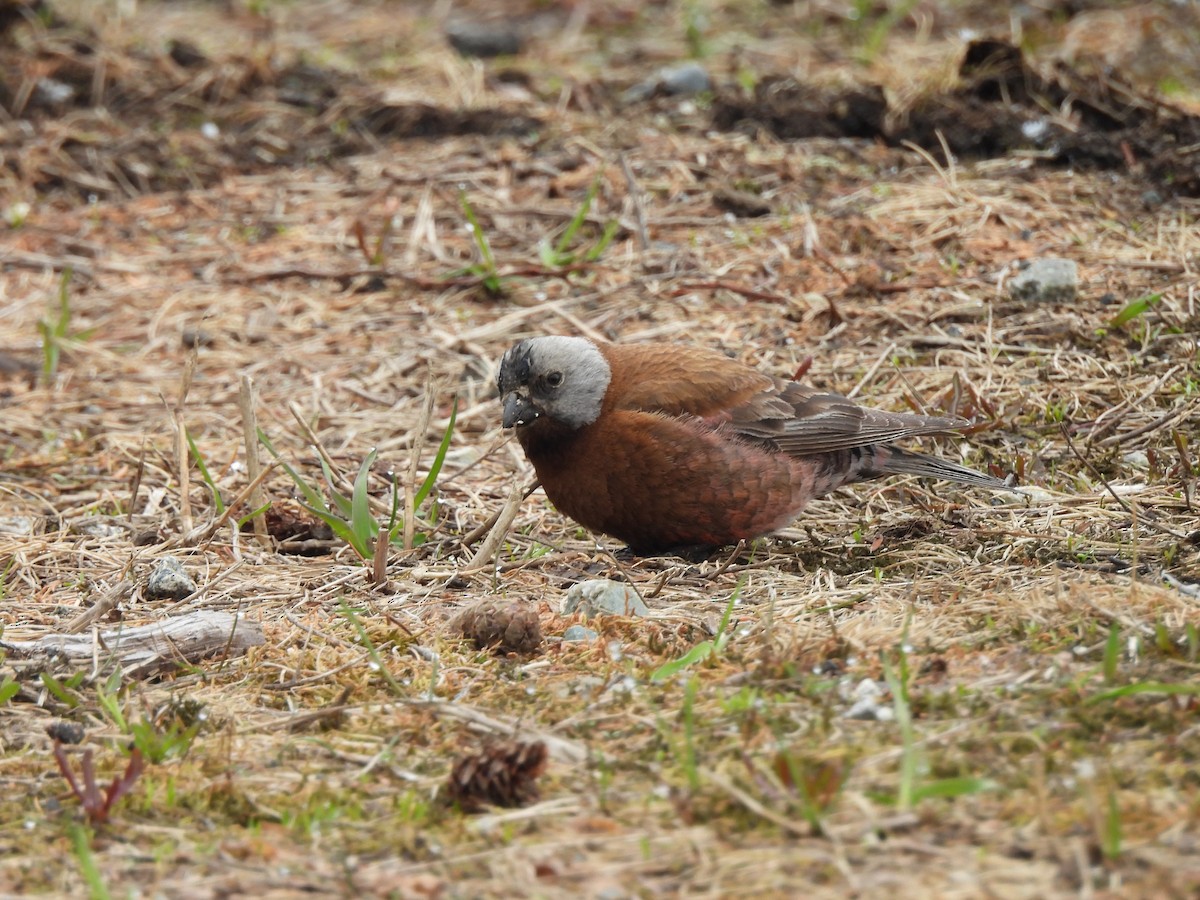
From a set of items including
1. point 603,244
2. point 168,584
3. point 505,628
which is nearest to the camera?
point 505,628

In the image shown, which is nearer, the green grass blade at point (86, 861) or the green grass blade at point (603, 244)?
the green grass blade at point (86, 861)

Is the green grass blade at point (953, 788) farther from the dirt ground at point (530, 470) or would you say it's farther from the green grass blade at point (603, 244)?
the green grass blade at point (603, 244)

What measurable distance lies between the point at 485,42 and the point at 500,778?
26.8 feet

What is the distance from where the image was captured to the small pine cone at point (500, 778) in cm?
326

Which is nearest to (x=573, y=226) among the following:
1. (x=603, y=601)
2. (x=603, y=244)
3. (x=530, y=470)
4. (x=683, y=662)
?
(x=603, y=244)

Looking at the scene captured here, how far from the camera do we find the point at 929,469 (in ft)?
17.9

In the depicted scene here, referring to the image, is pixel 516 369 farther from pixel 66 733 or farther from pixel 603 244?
pixel 66 733

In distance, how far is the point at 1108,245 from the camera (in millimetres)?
7062

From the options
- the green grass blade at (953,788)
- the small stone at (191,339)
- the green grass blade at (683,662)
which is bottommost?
the small stone at (191,339)

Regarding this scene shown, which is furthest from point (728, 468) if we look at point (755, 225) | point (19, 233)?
point (19, 233)

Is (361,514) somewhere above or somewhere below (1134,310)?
below

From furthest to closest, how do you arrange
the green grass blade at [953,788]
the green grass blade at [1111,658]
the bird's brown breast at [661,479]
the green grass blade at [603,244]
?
the green grass blade at [603,244], the bird's brown breast at [661,479], the green grass blade at [1111,658], the green grass blade at [953,788]

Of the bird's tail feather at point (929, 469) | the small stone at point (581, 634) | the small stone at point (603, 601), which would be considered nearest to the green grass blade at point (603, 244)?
the bird's tail feather at point (929, 469)

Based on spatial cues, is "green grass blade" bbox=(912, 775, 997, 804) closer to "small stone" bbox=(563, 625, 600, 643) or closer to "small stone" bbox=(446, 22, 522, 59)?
"small stone" bbox=(563, 625, 600, 643)
